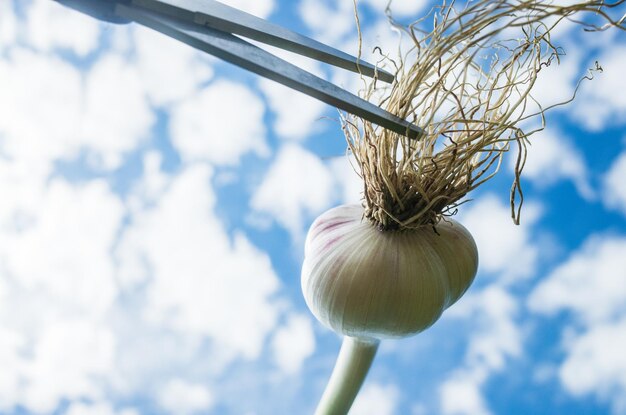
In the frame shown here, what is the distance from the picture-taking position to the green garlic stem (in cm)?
A: 79

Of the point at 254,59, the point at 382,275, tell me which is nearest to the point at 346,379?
the point at 382,275

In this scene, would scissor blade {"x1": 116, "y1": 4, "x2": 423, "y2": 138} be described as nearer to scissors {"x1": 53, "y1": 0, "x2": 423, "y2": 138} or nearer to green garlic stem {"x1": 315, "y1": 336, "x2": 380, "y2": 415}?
scissors {"x1": 53, "y1": 0, "x2": 423, "y2": 138}

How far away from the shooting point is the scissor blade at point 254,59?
0.59 meters

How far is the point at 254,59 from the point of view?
59 centimetres

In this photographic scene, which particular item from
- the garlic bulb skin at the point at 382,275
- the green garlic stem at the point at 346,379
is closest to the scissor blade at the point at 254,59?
the garlic bulb skin at the point at 382,275

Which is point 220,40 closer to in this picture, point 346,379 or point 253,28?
point 253,28

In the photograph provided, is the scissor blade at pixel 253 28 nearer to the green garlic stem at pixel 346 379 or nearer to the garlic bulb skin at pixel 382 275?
the garlic bulb skin at pixel 382 275

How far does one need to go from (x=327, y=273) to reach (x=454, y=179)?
146 millimetres

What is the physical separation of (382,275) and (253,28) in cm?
24

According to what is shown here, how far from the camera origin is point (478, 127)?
2.43 ft

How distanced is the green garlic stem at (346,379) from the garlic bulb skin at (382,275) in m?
0.06

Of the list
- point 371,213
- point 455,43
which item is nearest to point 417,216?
point 371,213

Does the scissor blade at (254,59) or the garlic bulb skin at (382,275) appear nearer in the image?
the scissor blade at (254,59)

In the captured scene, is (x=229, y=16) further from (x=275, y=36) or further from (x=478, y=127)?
(x=478, y=127)
